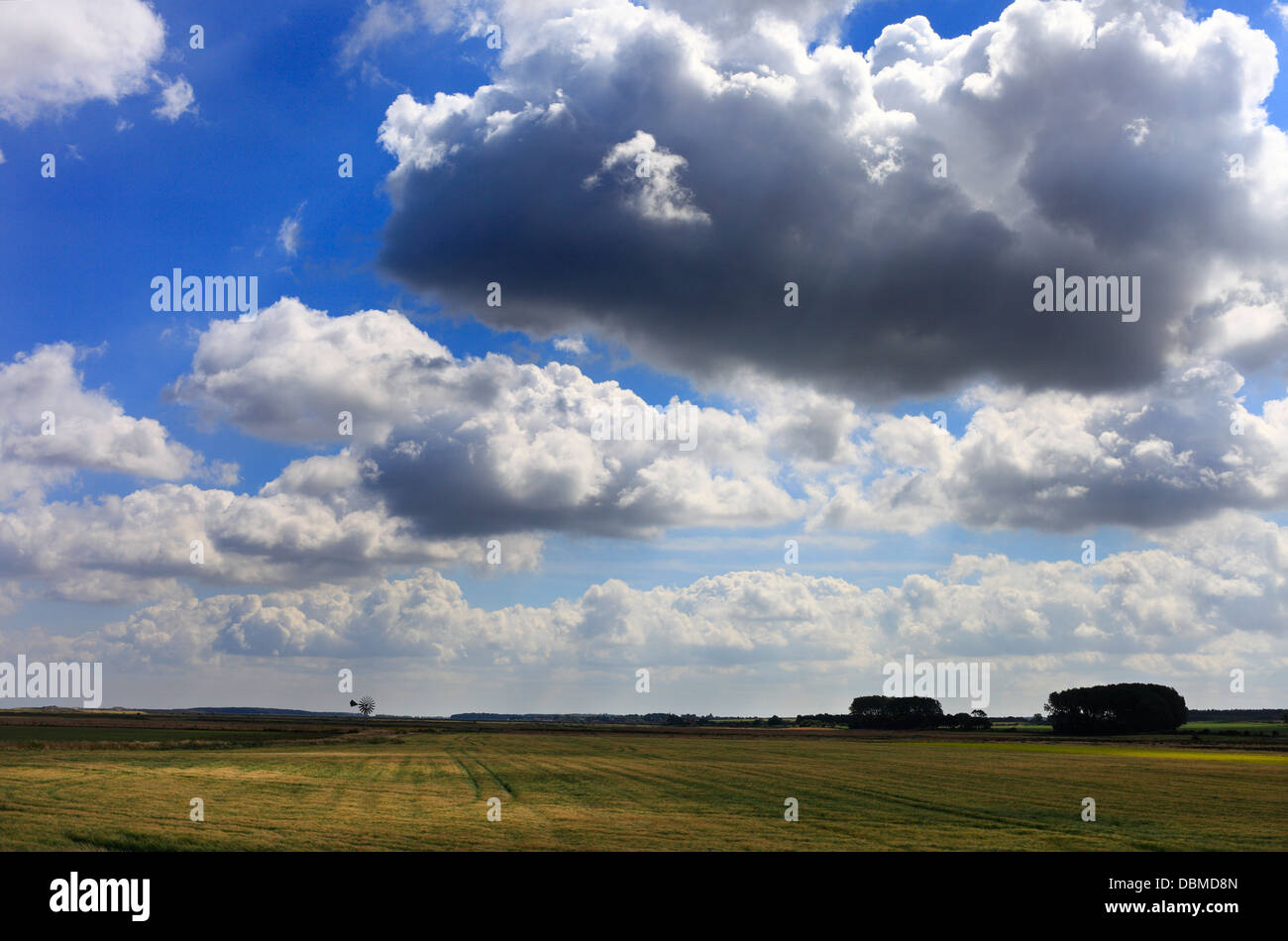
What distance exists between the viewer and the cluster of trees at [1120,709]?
169m

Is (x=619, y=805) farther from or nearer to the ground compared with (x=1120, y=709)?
farther from the ground

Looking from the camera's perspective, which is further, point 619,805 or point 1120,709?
point 1120,709

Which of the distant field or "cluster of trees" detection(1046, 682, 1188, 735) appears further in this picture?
"cluster of trees" detection(1046, 682, 1188, 735)

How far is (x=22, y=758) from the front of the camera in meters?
62.1

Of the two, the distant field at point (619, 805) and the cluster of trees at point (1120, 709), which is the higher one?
the distant field at point (619, 805)

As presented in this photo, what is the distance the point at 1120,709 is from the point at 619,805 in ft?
548

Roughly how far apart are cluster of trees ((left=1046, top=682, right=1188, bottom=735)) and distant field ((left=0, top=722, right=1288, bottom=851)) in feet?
380

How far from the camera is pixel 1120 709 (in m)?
172

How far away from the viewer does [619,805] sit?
120ft

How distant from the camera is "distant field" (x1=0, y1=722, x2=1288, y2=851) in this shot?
26.2 m

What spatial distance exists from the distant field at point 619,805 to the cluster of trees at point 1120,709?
11570cm

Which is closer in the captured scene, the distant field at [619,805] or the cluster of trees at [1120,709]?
the distant field at [619,805]
